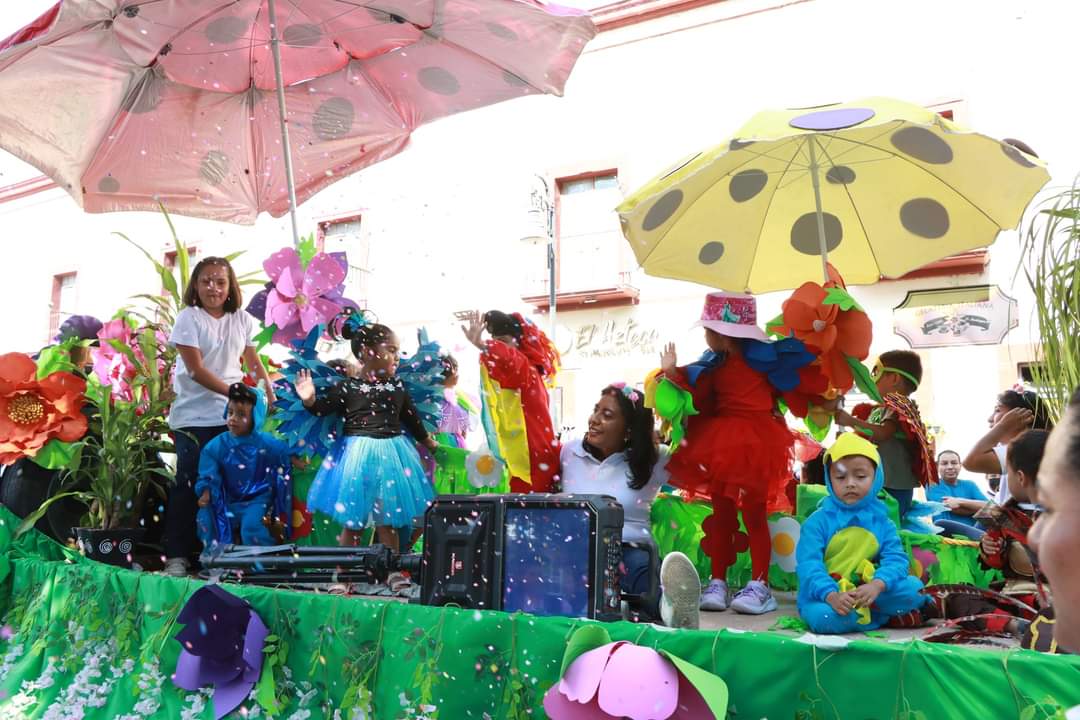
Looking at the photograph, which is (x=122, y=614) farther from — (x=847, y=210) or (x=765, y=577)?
(x=847, y=210)

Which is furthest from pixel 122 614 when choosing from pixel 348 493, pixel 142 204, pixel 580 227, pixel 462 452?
pixel 580 227

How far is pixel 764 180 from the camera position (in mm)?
3793

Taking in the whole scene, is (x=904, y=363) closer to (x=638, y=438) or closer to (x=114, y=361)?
(x=638, y=438)

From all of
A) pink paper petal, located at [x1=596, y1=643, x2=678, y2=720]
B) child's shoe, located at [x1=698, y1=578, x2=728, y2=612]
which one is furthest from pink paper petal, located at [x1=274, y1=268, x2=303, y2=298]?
pink paper petal, located at [x1=596, y1=643, x2=678, y2=720]

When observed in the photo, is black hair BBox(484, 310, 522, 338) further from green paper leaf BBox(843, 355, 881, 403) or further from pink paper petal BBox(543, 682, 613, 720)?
pink paper petal BBox(543, 682, 613, 720)

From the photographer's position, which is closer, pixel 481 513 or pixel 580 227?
pixel 481 513

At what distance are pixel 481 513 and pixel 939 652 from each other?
95 centimetres

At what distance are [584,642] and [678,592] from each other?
1.81 feet

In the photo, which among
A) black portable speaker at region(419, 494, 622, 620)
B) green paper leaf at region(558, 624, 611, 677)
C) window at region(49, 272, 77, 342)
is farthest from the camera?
window at region(49, 272, 77, 342)

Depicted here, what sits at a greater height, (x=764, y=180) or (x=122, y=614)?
(x=764, y=180)

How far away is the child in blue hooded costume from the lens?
3354 millimetres

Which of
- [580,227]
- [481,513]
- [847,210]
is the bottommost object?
[481,513]

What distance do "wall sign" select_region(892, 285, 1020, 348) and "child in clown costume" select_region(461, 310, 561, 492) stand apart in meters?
5.67

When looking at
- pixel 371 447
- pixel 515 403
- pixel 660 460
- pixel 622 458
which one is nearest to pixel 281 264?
pixel 371 447
